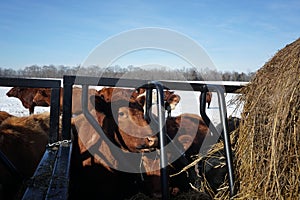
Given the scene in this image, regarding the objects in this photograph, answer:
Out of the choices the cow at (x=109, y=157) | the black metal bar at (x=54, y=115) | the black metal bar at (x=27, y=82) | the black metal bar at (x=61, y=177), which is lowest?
the cow at (x=109, y=157)

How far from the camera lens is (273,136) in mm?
2047

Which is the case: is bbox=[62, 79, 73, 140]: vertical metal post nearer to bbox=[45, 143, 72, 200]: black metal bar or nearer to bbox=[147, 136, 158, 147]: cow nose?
bbox=[45, 143, 72, 200]: black metal bar

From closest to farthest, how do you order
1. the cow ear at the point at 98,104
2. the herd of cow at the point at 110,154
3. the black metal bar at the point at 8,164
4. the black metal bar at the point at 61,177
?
1. the black metal bar at the point at 61,177
2. the black metal bar at the point at 8,164
3. the herd of cow at the point at 110,154
4. the cow ear at the point at 98,104

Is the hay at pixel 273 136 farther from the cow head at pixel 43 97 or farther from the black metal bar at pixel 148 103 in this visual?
the cow head at pixel 43 97

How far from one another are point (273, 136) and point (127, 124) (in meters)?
2.03

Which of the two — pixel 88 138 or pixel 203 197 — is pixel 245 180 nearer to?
pixel 203 197

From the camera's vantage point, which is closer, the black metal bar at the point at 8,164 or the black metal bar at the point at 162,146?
the black metal bar at the point at 162,146

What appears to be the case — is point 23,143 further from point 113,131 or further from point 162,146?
point 162,146

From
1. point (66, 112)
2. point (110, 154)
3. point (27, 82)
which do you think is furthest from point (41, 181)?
point (110, 154)

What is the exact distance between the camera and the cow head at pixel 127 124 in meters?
3.58

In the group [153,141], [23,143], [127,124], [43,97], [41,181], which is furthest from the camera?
[43,97]

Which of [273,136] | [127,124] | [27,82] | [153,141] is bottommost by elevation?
[153,141]

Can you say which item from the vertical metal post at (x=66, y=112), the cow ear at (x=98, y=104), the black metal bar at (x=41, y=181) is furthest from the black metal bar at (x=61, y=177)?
the cow ear at (x=98, y=104)

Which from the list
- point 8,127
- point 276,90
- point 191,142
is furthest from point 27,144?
point 276,90
